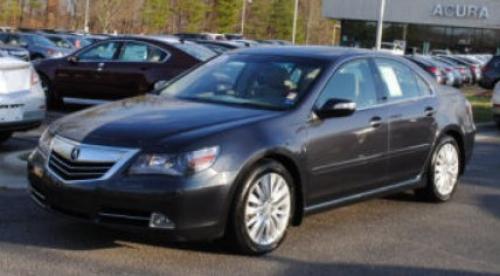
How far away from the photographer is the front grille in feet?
19.2

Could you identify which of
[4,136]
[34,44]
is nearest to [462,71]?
[34,44]

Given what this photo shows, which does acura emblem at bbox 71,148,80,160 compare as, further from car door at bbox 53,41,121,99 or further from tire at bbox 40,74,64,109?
tire at bbox 40,74,64,109

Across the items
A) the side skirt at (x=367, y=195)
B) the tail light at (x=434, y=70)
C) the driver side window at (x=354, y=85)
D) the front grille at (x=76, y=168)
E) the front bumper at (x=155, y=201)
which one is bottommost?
the tail light at (x=434, y=70)

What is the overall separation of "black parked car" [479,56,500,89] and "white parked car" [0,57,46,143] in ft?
85.7

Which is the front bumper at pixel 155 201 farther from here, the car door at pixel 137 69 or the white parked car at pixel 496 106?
the white parked car at pixel 496 106

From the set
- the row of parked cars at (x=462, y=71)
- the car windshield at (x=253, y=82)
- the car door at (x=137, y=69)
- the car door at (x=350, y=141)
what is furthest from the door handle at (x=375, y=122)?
the row of parked cars at (x=462, y=71)

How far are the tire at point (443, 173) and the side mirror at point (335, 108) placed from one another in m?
1.83

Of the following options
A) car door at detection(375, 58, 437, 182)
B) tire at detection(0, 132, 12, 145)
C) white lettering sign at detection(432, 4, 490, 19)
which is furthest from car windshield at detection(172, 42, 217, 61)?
white lettering sign at detection(432, 4, 490, 19)

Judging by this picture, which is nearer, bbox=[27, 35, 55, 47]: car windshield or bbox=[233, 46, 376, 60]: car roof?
bbox=[233, 46, 376, 60]: car roof

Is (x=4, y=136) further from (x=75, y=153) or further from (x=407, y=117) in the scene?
(x=407, y=117)

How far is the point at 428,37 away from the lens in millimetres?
76938

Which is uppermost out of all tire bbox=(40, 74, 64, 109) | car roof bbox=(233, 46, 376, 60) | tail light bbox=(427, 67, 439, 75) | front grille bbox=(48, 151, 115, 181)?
car roof bbox=(233, 46, 376, 60)

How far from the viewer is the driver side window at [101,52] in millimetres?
15531

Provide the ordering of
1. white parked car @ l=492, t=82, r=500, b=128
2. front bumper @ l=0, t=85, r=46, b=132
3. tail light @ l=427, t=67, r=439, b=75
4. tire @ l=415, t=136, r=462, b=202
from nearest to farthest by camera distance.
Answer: tire @ l=415, t=136, r=462, b=202 < front bumper @ l=0, t=85, r=46, b=132 < white parked car @ l=492, t=82, r=500, b=128 < tail light @ l=427, t=67, r=439, b=75
